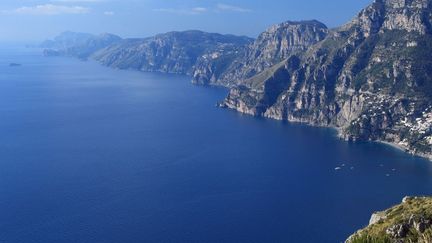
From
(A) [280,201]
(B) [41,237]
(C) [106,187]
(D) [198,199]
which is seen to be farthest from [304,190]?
(B) [41,237]

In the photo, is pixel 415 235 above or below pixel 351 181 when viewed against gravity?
above

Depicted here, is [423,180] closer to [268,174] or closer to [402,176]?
[402,176]

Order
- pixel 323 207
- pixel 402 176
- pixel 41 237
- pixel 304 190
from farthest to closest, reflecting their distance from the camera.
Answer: pixel 402 176
pixel 304 190
pixel 323 207
pixel 41 237

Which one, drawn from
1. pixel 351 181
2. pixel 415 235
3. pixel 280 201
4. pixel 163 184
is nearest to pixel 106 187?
pixel 163 184

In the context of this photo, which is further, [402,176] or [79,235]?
[402,176]

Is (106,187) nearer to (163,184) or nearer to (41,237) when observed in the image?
(163,184)

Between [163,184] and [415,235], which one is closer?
[415,235]

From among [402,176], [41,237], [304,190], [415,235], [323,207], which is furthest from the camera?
[402,176]

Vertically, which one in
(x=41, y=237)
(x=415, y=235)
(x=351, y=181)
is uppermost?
(x=415, y=235)

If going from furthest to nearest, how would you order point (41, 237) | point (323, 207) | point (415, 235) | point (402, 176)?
1. point (402, 176)
2. point (323, 207)
3. point (41, 237)
4. point (415, 235)
